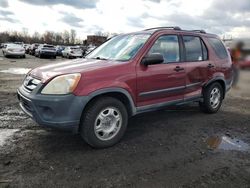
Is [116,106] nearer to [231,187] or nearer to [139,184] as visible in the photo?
[139,184]

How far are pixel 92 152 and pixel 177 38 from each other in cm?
268

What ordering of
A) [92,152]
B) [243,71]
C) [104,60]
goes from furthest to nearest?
[104,60] < [92,152] < [243,71]

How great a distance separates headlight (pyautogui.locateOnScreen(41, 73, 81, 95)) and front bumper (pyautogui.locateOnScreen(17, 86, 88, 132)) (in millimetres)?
78

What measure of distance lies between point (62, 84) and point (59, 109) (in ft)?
1.15

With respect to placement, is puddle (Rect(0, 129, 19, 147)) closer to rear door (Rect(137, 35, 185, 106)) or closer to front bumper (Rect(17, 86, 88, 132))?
front bumper (Rect(17, 86, 88, 132))

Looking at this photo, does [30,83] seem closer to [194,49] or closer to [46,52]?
[194,49]

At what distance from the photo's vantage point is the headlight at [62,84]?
3.60 m

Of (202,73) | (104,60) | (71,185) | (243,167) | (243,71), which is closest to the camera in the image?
(243,71)

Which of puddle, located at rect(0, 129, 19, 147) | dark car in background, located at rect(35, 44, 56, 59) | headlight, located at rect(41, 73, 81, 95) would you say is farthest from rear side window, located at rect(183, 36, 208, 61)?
dark car in background, located at rect(35, 44, 56, 59)

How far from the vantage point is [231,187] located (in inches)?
119

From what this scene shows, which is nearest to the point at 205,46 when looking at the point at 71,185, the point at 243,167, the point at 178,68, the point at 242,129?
the point at 178,68

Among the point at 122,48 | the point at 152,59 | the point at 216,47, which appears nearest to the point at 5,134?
the point at 122,48

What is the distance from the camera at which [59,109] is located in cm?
356

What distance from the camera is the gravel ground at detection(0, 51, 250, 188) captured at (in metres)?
3.10
